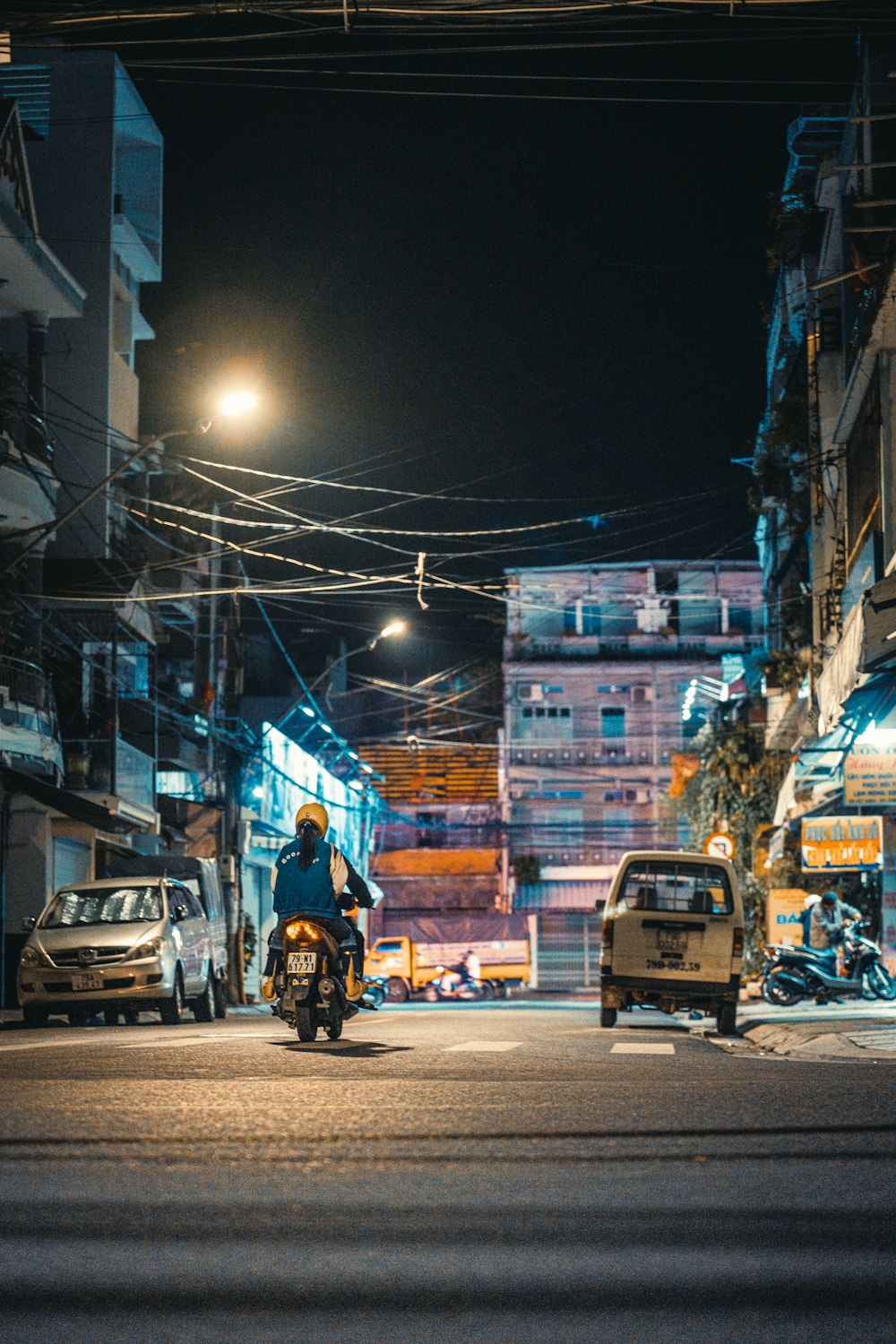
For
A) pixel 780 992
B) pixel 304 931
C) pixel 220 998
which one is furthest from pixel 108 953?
pixel 780 992

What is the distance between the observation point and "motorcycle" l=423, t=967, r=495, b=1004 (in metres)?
47.0

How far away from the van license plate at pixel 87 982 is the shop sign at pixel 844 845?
44.7 feet

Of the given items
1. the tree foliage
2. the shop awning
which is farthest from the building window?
the shop awning

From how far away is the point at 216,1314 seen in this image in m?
3.79

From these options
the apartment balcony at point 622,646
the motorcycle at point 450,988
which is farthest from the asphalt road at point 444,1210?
the apartment balcony at point 622,646

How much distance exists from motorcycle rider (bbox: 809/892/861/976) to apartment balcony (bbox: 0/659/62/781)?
14.1 m

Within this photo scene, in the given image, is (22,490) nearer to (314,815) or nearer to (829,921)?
(829,921)

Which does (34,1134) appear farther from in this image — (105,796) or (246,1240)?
(105,796)

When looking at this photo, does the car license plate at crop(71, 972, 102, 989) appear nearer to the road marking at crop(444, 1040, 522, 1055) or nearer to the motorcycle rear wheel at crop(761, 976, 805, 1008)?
the road marking at crop(444, 1040, 522, 1055)

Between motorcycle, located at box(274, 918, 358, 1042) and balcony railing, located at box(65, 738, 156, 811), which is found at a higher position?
balcony railing, located at box(65, 738, 156, 811)

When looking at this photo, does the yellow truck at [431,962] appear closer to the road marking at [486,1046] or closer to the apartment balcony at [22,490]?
the apartment balcony at [22,490]

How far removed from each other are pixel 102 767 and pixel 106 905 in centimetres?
1349

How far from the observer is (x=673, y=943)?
18812mm

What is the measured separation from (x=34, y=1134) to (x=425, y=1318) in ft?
10.6
